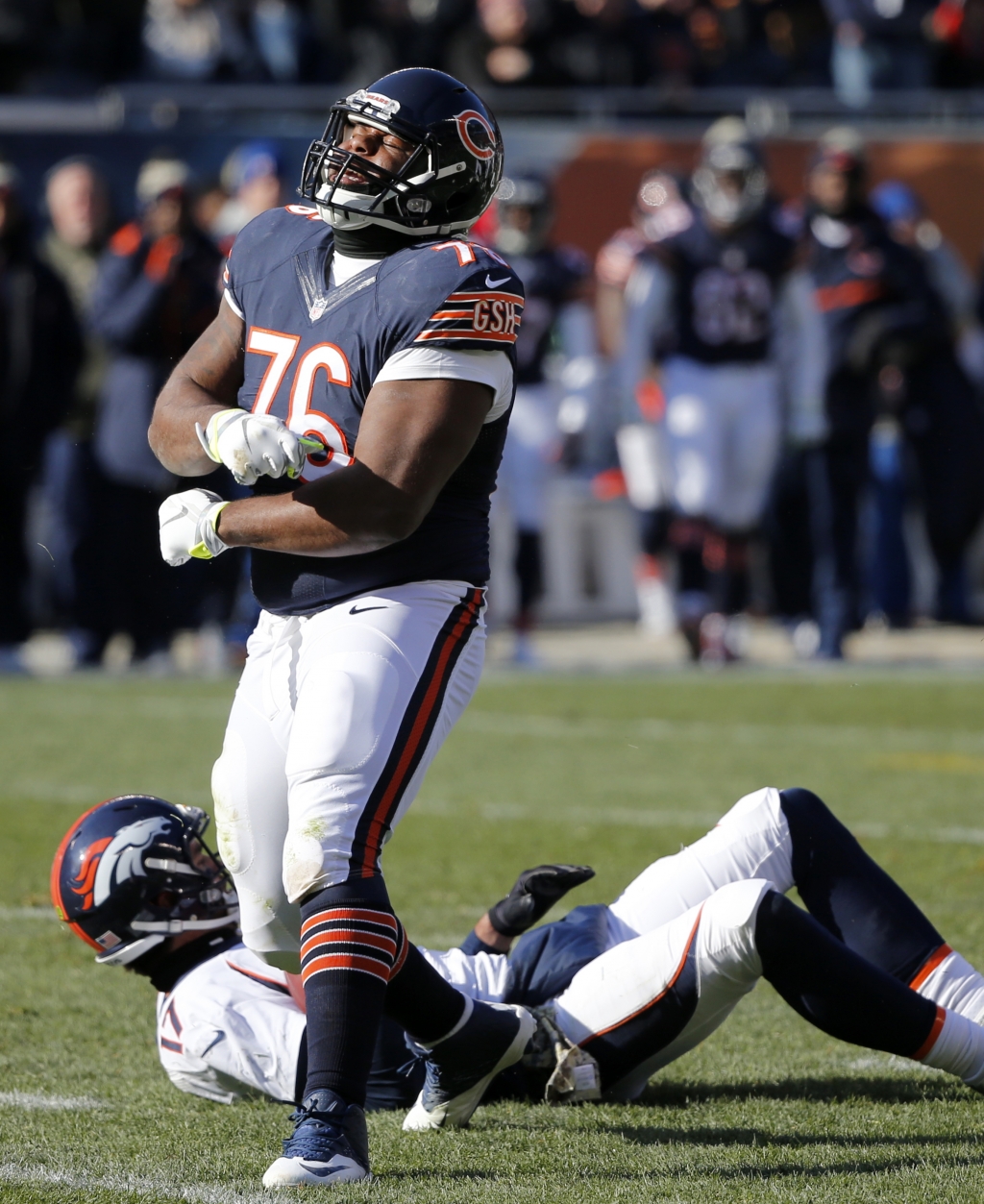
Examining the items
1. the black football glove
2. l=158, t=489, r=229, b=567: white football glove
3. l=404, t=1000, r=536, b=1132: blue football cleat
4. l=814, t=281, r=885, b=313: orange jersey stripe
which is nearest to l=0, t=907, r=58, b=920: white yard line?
the black football glove

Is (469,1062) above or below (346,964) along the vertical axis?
below

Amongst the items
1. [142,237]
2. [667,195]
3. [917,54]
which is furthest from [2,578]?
[917,54]

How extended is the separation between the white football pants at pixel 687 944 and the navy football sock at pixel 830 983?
32 millimetres

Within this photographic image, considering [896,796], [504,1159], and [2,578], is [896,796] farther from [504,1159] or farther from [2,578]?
[2,578]

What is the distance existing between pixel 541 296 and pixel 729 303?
97 cm

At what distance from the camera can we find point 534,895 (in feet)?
10.6

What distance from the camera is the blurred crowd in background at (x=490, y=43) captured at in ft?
39.7

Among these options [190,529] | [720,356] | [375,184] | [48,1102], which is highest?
[375,184]

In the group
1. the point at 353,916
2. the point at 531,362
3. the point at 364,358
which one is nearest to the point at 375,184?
the point at 364,358

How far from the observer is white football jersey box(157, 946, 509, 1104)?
3.18m

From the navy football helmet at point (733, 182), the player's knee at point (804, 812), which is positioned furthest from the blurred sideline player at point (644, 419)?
the player's knee at point (804, 812)

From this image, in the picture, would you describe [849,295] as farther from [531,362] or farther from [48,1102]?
[48,1102]

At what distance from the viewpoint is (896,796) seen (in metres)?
6.27

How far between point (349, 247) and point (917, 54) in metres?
11.1
